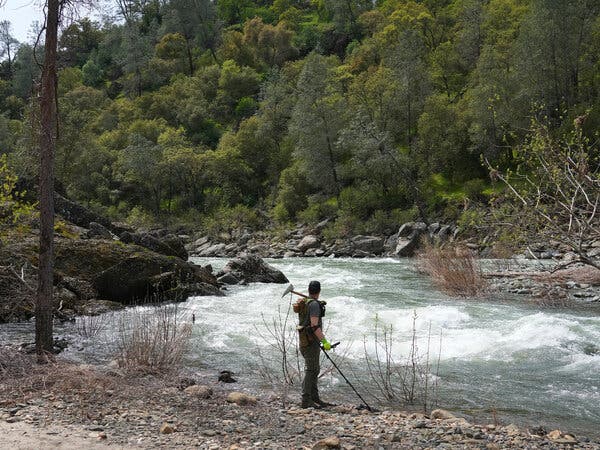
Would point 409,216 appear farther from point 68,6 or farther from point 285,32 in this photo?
point 285,32

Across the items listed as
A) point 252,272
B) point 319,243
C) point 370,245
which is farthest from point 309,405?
point 319,243

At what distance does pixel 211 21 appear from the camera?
115875 millimetres

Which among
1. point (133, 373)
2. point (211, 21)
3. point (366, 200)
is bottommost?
point (133, 373)

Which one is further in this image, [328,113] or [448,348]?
[328,113]

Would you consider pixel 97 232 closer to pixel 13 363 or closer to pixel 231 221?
pixel 13 363

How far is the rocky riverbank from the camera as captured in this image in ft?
19.0

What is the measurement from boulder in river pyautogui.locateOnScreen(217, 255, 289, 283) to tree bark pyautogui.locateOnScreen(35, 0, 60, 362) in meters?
13.9

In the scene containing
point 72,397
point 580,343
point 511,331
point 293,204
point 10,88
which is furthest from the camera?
point 10,88

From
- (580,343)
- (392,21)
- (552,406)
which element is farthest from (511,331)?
(392,21)

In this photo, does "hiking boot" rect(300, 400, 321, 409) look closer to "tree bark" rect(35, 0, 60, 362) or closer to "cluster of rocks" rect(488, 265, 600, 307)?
"tree bark" rect(35, 0, 60, 362)

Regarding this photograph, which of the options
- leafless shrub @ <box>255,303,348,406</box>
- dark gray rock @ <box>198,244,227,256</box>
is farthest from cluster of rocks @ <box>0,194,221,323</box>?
dark gray rock @ <box>198,244,227,256</box>

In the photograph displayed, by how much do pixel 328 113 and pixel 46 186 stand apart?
136 ft

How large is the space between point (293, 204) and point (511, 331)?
42.0m

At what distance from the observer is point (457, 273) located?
60.3 feet
